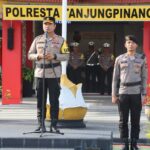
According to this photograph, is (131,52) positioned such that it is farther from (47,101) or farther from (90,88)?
(90,88)

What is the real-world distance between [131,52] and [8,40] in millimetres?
7961

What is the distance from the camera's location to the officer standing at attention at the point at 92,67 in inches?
819

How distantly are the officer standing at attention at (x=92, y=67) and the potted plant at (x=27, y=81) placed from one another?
2051 millimetres

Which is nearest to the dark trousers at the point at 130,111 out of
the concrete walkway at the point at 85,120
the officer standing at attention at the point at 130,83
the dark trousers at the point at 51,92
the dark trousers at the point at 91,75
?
the officer standing at attention at the point at 130,83

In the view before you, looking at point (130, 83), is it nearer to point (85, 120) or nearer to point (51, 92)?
point (51, 92)

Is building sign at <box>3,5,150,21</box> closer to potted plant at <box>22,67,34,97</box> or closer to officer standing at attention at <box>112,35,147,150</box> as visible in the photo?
potted plant at <box>22,67,34,97</box>

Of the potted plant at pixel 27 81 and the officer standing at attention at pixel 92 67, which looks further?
the officer standing at attention at pixel 92 67

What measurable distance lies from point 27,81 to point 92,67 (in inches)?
96.9

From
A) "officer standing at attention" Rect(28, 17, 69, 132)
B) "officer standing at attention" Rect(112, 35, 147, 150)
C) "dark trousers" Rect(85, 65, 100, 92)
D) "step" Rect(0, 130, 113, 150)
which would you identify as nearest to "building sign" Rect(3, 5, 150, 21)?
"dark trousers" Rect(85, 65, 100, 92)

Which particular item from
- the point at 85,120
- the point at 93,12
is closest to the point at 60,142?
the point at 85,120

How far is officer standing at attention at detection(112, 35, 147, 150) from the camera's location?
10008mm

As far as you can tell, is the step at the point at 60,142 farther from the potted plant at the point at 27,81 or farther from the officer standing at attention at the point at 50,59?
the potted plant at the point at 27,81

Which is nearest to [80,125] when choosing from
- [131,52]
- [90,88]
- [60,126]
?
[60,126]

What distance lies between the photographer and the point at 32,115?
49.6ft
